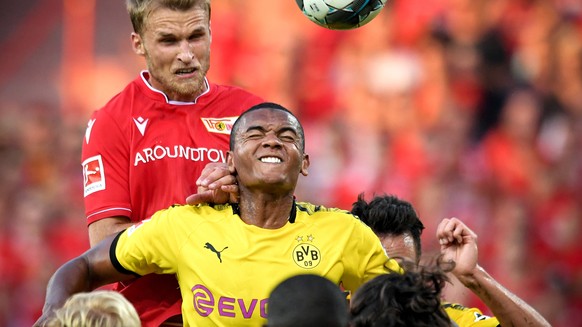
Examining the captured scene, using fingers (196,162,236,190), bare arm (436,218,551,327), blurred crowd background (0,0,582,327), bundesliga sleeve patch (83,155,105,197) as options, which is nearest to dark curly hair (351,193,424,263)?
bare arm (436,218,551,327)

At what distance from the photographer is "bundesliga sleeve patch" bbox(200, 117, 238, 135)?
6.02 metres

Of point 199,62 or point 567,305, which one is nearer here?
point 199,62

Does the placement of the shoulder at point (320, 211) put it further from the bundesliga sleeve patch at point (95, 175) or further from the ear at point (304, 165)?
the bundesliga sleeve patch at point (95, 175)

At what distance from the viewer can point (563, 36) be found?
11633 mm

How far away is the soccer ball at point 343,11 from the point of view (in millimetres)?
6109

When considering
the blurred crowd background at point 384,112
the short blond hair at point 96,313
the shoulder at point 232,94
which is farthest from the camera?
the blurred crowd background at point 384,112

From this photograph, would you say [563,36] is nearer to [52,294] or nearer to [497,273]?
[497,273]

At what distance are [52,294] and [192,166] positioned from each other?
4.01 feet

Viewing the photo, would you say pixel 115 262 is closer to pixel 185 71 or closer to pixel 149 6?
pixel 185 71

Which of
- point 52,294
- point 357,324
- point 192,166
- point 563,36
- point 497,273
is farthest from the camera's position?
point 563,36

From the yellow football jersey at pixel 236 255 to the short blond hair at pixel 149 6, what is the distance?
1.21 m

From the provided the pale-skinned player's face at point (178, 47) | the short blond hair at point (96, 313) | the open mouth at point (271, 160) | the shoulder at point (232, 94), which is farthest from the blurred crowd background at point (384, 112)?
the short blond hair at point (96, 313)

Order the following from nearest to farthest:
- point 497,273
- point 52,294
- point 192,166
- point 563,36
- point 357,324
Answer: point 357,324 < point 52,294 < point 192,166 < point 497,273 < point 563,36

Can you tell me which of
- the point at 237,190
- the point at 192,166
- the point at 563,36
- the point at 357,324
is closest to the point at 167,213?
the point at 237,190
